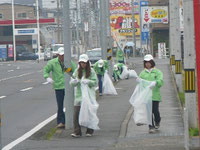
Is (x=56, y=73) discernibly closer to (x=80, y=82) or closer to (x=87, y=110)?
(x=80, y=82)

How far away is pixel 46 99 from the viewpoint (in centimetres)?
2273

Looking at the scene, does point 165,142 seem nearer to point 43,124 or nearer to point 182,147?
point 182,147

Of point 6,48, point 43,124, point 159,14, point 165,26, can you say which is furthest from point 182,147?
point 6,48

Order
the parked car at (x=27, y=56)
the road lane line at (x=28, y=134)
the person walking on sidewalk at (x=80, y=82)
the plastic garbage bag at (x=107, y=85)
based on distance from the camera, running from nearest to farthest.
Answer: the road lane line at (x=28, y=134) → the person walking on sidewalk at (x=80, y=82) → the plastic garbage bag at (x=107, y=85) → the parked car at (x=27, y=56)

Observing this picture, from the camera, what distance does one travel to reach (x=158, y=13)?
6362 cm

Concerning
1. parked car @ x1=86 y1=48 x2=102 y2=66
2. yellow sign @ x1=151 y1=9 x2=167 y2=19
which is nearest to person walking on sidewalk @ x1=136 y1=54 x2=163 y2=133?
parked car @ x1=86 y1=48 x2=102 y2=66

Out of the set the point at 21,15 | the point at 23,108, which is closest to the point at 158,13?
the point at 23,108

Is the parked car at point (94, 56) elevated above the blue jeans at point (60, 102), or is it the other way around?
the parked car at point (94, 56)

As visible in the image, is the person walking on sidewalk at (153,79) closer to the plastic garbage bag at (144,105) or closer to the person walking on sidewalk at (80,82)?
the plastic garbage bag at (144,105)

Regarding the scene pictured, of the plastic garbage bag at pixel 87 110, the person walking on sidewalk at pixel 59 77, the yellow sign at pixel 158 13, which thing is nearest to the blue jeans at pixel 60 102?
the person walking on sidewalk at pixel 59 77

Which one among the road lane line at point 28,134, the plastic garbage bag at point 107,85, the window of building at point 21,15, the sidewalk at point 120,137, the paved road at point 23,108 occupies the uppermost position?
the window of building at point 21,15

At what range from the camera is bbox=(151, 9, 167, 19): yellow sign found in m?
63.0

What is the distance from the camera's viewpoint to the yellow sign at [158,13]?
63.0 metres

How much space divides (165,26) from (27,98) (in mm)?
47825
